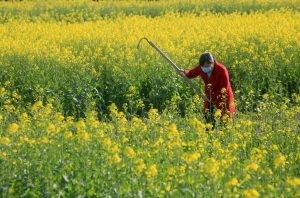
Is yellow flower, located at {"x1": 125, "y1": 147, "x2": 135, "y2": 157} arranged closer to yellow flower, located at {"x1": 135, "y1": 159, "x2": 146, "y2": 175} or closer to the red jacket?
yellow flower, located at {"x1": 135, "y1": 159, "x2": 146, "y2": 175}

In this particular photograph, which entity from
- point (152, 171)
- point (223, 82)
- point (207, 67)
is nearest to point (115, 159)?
point (152, 171)

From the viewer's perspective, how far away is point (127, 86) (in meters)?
12.1

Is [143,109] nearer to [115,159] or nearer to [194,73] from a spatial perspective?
[194,73]

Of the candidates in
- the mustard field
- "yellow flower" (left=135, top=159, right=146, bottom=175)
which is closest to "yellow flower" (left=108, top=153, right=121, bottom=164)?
the mustard field

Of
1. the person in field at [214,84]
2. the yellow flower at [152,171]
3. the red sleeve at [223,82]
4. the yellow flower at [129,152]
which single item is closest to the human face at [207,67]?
the person in field at [214,84]

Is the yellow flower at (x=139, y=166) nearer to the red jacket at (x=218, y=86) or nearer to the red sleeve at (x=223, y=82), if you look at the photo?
the red jacket at (x=218, y=86)

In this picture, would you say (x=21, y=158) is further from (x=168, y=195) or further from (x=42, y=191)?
(x=168, y=195)

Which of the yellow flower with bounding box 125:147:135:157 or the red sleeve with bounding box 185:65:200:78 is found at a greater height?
the yellow flower with bounding box 125:147:135:157

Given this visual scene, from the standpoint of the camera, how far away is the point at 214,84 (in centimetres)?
986

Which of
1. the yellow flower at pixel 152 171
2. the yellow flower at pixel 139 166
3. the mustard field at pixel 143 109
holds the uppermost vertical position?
the yellow flower at pixel 152 171

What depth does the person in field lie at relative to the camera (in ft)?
31.4

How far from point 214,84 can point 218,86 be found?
6 centimetres

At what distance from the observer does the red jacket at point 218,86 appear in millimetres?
9719

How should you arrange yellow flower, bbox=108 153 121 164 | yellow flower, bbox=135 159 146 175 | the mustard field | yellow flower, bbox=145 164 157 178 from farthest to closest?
the mustard field, yellow flower, bbox=108 153 121 164, yellow flower, bbox=135 159 146 175, yellow flower, bbox=145 164 157 178
